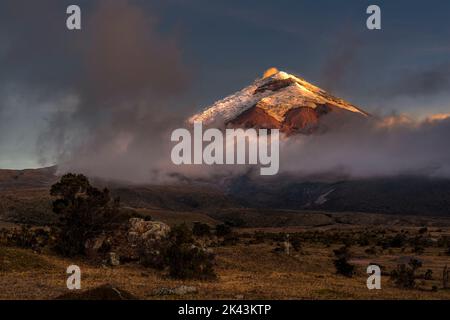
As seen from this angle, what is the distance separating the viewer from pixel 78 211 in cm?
Result: 4181

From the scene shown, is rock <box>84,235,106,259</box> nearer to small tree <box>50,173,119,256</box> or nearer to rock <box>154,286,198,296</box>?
small tree <box>50,173,119,256</box>

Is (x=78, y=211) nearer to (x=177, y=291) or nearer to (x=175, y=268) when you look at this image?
(x=175, y=268)

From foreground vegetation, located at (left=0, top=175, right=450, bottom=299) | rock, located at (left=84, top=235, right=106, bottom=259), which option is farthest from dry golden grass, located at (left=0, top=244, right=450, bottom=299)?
rock, located at (left=84, top=235, right=106, bottom=259)

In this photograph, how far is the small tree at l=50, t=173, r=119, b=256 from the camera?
4075cm

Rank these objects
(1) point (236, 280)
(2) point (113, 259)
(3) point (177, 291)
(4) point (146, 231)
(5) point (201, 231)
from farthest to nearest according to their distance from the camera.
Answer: (5) point (201, 231) < (4) point (146, 231) < (2) point (113, 259) < (1) point (236, 280) < (3) point (177, 291)

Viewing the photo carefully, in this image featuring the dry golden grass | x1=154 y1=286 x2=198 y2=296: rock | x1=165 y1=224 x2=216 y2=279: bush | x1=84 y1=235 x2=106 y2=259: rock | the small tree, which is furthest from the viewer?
the small tree

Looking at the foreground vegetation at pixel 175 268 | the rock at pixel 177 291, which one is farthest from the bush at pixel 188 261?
the rock at pixel 177 291

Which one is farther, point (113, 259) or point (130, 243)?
point (130, 243)

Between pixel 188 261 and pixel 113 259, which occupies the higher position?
pixel 188 261

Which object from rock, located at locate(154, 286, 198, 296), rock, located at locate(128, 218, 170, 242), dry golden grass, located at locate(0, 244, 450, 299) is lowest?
dry golden grass, located at locate(0, 244, 450, 299)

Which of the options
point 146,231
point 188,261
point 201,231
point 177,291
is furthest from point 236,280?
point 201,231

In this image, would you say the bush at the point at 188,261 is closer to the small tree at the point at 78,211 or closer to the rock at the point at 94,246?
the rock at the point at 94,246

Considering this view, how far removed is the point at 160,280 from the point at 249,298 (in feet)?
30.0
